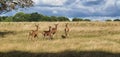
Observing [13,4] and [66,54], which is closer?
[66,54]

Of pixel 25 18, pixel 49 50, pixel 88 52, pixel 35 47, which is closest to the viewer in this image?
pixel 88 52

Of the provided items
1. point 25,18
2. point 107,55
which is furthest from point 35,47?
point 25,18

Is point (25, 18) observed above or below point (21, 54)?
below

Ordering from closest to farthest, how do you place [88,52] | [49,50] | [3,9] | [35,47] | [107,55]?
1. [107,55]
2. [88,52]
3. [49,50]
4. [35,47]
5. [3,9]

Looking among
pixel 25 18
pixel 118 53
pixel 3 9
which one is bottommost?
pixel 25 18

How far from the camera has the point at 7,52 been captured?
78.0 ft

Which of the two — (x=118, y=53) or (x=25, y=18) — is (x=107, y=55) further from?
(x=25, y=18)

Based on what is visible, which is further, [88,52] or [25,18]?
[25,18]

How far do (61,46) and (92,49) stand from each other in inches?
105

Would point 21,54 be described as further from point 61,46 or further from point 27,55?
point 61,46

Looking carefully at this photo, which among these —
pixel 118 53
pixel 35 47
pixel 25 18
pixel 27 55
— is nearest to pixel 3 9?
pixel 35 47

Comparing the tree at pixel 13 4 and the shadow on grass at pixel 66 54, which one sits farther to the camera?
the tree at pixel 13 4

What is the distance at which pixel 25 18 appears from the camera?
371 ft

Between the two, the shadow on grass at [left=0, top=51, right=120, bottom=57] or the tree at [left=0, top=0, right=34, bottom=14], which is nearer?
the shadow on grass at [left=0, top=51, right=120, bottom=57]
